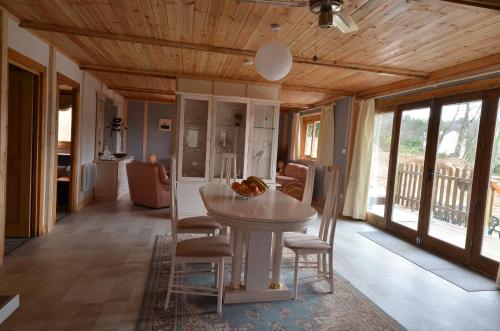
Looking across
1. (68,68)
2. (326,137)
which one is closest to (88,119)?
(68,68)

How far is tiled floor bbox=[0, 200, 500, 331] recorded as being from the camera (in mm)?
2158

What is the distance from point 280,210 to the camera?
2.31 metres

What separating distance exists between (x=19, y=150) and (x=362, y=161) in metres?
4.82

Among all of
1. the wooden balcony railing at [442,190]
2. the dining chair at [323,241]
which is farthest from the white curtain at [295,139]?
the dining chair at [323,241]

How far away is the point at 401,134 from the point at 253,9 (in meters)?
3.29

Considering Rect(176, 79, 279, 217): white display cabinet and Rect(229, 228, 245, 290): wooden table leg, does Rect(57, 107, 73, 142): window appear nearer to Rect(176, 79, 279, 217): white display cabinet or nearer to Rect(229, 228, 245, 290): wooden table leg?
Rect(176, 79, 279, 217): white display cabinet

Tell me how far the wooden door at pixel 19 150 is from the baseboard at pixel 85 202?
1.39m

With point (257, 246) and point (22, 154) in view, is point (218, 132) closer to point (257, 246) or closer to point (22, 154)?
point (22, 154)

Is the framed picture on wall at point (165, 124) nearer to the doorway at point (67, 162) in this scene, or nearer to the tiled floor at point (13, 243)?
the doorway at point (67, 162)

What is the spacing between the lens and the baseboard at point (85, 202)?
5063 mm

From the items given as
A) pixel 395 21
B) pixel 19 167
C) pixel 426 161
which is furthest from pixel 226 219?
pixel 426 161

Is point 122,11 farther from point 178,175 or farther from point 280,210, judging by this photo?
point 178,175

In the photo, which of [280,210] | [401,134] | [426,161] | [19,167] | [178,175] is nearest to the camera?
[280,210]

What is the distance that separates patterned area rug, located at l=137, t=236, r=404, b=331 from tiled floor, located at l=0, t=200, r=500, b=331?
11 cm
